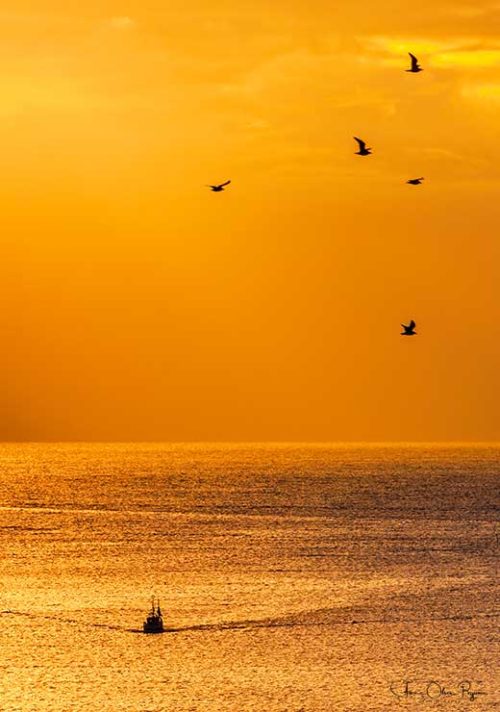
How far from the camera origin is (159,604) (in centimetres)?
12975

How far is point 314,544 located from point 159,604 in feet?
180

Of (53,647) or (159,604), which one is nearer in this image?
(53,647)

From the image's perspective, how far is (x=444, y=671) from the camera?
10075cm

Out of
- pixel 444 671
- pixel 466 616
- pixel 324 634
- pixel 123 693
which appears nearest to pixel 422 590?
pixel 466 616

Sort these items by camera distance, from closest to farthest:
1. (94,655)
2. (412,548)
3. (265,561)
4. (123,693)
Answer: (123,693)
(94,655)
(265,561)
(412,548)

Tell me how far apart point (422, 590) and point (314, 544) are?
44.9m

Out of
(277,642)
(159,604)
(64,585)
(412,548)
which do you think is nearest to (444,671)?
(277,642)

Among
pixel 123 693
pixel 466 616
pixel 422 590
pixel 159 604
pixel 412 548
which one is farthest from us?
pixel 412 548

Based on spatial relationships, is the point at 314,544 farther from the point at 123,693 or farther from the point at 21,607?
the point at 123,693

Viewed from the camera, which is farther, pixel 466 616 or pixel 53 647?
pixel 466 616

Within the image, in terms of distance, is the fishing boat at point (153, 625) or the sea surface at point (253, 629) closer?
the sea surface at point (253, 629)

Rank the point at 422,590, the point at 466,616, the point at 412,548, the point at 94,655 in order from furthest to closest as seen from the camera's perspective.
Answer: the point at 412,548 → the point at 422,590 → the point at 466,616 → the point at 94,655

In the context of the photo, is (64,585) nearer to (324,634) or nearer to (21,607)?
(21,607)

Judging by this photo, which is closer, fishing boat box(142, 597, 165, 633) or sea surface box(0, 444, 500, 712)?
sea surface box(0, 444, 500, 712)
